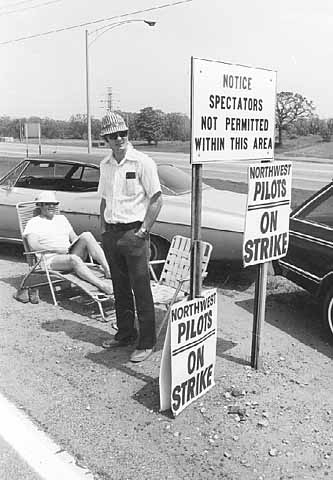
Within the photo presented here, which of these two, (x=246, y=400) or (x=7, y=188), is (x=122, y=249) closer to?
(x=246, y=400)

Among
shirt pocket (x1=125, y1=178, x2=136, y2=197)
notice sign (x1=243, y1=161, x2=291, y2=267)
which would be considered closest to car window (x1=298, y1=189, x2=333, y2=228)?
notice sign (x1=243, y1=161, x2=291, y2=267)

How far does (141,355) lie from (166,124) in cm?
4750

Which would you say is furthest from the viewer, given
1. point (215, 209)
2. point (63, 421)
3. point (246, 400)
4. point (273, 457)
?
point (215, 209)

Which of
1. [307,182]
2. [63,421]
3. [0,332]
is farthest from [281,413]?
[307,182]

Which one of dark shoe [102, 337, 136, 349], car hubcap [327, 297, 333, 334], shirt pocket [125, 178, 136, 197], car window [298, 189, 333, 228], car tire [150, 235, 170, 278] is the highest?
shirt pocket [125, 178, 136, 197]

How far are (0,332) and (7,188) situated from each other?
→ 3546mm

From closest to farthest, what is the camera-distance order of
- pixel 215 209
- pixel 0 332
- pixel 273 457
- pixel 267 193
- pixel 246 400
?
1. pixel 273 457
2. pixel 246 400
3. pixel 267 193
4. pixel 0 332
5. pixel 215 209

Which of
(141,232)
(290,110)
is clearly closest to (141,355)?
(141,232)

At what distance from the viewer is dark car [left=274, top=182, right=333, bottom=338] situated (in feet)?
15.7

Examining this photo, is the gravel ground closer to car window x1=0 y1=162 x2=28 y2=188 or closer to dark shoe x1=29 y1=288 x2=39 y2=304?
dark shoe x1=29 y1=288 x2=39 y2=304

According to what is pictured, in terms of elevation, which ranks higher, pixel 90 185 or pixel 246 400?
pixel 90 185

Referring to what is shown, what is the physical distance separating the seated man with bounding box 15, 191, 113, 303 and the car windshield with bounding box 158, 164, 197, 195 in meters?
1.44

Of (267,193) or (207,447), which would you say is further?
(267,193)

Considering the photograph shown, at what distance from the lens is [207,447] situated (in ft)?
10.2
